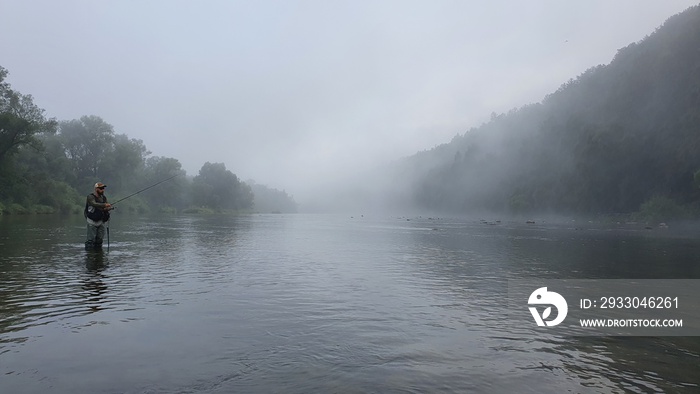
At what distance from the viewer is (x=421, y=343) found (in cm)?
878

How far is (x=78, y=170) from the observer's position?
4744 inches

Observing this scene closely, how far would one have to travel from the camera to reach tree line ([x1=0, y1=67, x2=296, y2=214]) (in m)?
70.5

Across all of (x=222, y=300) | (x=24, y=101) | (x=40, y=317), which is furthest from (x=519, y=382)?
(x=24, y=101)

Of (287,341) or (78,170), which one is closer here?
(287,341)

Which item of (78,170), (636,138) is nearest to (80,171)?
(78,170)

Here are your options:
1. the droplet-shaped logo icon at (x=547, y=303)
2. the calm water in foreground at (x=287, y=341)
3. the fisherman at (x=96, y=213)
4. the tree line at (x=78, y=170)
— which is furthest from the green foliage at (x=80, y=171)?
the droplet-shaped logo icon at (x=547, y=303)

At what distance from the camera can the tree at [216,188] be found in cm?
16775

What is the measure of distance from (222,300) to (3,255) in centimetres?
1387

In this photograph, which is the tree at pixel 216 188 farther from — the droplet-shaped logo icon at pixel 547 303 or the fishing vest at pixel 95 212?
the droplet-shaped logo icon at pixel 547 303

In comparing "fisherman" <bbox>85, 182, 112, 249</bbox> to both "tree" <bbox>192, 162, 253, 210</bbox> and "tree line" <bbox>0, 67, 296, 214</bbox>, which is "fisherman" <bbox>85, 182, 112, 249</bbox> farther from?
"tree" <bbox>192, 162, 253, 210</bbox>

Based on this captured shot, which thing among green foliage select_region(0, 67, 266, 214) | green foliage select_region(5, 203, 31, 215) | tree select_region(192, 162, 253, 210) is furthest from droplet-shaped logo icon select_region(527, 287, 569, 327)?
tree select_region(192, 162, 253, 210)

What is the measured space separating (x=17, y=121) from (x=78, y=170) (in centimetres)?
5821

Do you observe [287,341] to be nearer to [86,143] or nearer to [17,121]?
[17,121]

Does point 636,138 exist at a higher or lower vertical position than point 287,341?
higher
